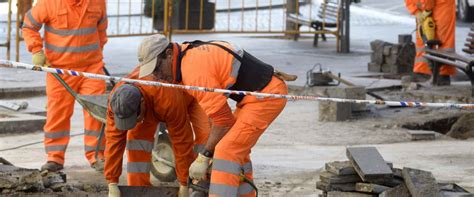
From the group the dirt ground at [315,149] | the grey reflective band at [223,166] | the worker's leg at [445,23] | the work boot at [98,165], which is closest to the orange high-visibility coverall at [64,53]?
the work boot at [98,165]

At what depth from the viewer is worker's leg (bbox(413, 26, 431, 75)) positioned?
15.9 metres

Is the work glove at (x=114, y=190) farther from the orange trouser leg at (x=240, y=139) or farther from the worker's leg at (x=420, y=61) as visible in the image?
the worker's leg at (x=420, y=61)

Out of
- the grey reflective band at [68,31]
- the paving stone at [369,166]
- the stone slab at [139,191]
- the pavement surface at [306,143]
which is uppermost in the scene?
the grey reflective band at [68,31]

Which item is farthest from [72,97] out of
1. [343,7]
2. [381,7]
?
[381,7]

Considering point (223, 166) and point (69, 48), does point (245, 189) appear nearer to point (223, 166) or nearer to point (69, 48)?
point (223, 166)

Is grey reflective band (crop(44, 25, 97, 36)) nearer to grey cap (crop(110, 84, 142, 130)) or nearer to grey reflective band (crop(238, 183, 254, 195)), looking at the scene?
grey cap (crop(110, 84, 142, 130))

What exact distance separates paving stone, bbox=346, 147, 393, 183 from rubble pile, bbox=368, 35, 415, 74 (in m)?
8.77

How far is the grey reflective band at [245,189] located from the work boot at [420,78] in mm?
8463

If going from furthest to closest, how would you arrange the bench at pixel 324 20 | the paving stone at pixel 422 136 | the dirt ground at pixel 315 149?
the bench at pixel 324 20, the paving stone at pixel 422 136, the dirt ground at pixel 315 149

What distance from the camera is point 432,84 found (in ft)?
51.2

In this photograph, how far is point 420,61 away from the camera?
15.9m

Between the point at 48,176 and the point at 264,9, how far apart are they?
18.7 metres

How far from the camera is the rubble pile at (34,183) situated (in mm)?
8664

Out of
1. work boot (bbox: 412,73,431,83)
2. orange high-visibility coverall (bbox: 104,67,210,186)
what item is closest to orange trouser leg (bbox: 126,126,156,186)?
orange high-visibility coverall (bbox: 104,67,210,186)
